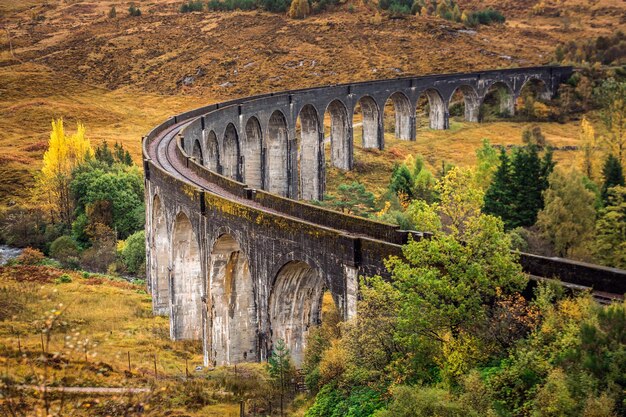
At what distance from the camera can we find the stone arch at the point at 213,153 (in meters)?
58.7

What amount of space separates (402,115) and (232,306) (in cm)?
6234

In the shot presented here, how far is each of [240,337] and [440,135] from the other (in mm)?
65769

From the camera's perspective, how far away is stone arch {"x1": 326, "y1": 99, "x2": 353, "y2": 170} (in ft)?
265

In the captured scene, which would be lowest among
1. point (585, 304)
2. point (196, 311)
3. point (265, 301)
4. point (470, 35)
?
point (196, 311)

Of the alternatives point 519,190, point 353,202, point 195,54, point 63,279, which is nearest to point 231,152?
point 353,202

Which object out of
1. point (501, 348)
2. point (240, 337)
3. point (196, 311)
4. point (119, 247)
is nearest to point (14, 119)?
point (119, 247)

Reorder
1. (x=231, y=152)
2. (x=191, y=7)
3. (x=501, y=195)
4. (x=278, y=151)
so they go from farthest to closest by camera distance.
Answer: (x=191, y=7)
(x=278, y=151)
(x=231, y=152)
(x=501, y=195)

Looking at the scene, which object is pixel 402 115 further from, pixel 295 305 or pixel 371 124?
pixel 295 305

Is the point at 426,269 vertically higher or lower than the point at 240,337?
higher

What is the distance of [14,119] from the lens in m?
97.6

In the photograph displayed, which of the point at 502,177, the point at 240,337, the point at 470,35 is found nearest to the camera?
the point at 240,337

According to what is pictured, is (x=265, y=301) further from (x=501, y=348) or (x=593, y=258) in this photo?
(x=593, y=258)

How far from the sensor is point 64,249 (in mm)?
56625

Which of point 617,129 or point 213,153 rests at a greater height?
point 617,129
